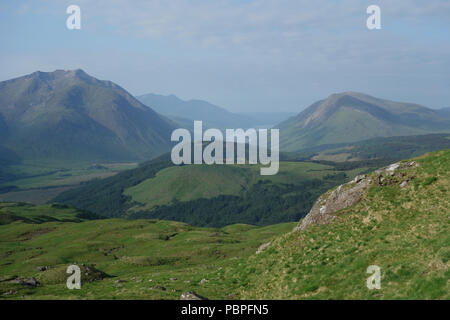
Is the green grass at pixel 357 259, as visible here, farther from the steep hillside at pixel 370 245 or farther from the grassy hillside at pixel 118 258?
the grassy hillside at pixel 118 258

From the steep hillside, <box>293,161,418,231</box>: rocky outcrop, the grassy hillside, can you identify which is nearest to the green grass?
the steep hillside

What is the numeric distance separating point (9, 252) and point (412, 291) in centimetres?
11009

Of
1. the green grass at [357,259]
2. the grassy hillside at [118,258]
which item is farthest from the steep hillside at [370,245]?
the grassy hillside at [118,258]

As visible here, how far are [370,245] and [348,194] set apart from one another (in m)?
10.1

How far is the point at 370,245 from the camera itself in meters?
31.3

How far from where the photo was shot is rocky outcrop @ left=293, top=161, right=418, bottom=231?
39.5m

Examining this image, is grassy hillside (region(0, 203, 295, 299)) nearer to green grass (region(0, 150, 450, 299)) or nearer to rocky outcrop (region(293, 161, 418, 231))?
green grass (region(0, 150, 450, 299))

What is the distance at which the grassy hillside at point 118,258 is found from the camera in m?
39.2

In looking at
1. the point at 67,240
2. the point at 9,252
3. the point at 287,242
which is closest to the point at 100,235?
the point at 67,240

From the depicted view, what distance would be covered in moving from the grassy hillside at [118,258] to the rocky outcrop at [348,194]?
12626mm

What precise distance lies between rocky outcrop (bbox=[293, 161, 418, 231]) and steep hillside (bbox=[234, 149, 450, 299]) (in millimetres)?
103

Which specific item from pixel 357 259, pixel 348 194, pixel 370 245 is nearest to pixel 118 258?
pixel 348 194

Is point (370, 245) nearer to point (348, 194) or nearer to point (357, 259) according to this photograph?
point (357, 259)

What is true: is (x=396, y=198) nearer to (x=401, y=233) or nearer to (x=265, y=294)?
(x=401, y=233)
